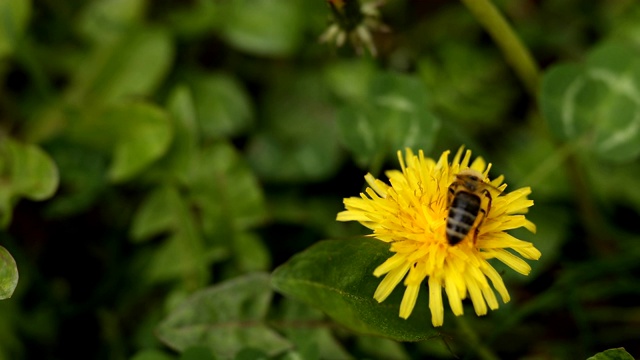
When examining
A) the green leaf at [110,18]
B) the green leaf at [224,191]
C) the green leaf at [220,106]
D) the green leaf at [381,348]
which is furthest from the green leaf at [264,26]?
the green leaf at [381,348]

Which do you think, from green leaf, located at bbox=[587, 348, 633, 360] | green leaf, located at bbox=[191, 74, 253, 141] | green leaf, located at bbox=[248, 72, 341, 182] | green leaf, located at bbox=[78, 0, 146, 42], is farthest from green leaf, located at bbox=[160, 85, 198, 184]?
green leaf, located at bbox=[587, 348, 633, 360]

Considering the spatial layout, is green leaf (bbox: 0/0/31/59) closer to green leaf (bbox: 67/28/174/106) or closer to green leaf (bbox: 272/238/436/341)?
green leaf (bbox: 67/28/174/106)

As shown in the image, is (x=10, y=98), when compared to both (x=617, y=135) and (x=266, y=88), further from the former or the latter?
(x=617, y=135)

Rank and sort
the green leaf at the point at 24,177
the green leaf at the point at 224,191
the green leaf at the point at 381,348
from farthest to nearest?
the green leaf at the point at 224,191, the green leaf at the point at 24,177, the green leaf at the point at 381,348

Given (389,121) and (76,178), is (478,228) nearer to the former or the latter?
(389,121)

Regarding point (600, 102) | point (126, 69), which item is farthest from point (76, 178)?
point (600, 102)

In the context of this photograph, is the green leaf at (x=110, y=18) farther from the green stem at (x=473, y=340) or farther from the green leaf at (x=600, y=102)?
the green stem at (x=473, y=340)
